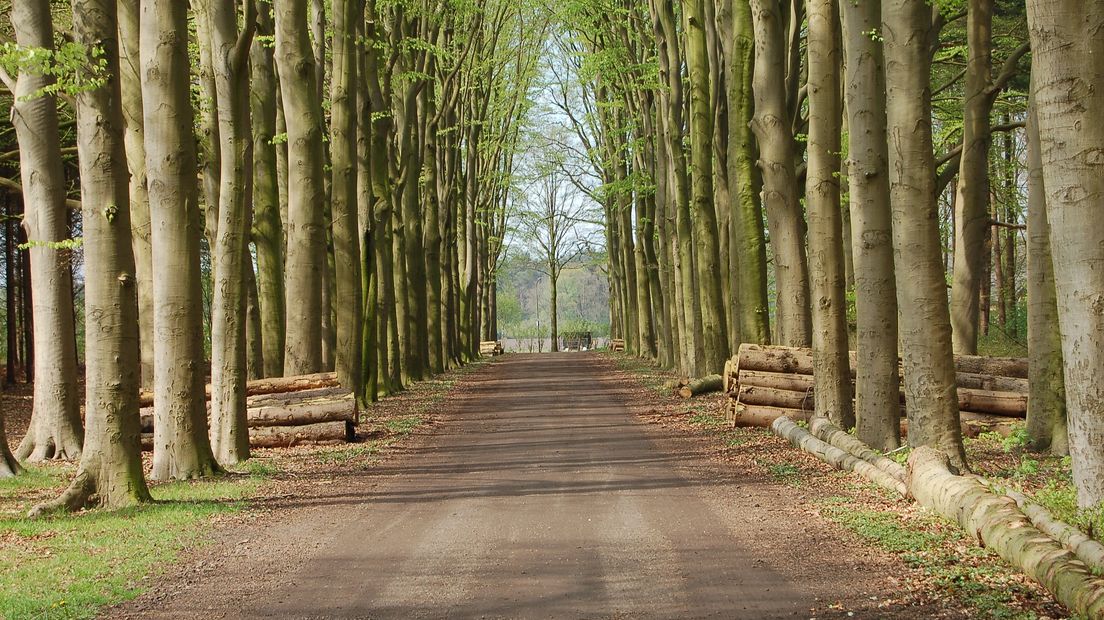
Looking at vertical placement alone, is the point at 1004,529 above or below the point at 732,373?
below

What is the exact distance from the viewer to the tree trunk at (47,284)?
47.0 feet

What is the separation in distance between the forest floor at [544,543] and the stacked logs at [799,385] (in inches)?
66.4

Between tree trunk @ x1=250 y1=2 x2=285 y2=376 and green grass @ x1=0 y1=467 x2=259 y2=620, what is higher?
tree trunk @ x1=250 y1=2 x2=285 y2=376

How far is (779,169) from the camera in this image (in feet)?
55.8

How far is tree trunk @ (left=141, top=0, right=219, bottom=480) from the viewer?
11719 mm

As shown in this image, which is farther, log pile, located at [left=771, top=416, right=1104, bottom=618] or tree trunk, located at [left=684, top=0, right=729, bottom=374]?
tree trunk, located at [left=684, top=0, right=729, bottom=374]

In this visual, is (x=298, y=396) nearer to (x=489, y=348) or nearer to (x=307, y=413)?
(x=307, y=413)

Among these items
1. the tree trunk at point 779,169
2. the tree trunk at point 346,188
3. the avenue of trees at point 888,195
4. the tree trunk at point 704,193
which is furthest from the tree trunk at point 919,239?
the tree trunk at point 704,193

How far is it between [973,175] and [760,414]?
560cm

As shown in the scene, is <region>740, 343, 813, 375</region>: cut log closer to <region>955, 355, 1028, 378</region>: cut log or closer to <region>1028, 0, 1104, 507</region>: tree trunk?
<region>955, 355, 1028, 378</region>: cut log

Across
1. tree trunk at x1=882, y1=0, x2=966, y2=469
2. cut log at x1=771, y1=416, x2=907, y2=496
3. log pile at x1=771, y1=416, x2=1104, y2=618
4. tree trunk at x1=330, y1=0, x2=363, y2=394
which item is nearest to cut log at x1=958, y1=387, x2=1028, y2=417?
cut log at x1=771, y1=416, x2=907, y2=496

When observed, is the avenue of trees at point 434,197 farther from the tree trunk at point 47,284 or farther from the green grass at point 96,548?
the green grass at point 96,548

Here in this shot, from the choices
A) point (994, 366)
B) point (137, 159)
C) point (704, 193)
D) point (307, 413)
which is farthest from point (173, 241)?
point (704, 193)

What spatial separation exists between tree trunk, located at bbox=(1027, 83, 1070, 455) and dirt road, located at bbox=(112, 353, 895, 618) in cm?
316
